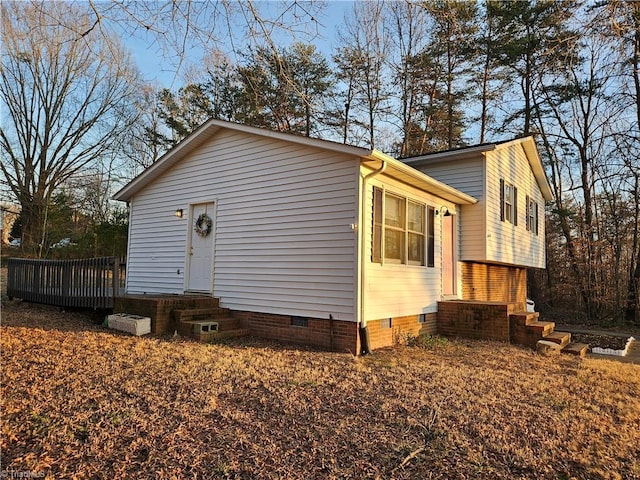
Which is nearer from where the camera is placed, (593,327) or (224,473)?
(224,473)

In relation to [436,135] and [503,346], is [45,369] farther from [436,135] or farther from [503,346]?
[436,135]

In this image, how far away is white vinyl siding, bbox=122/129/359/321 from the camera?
676 cm

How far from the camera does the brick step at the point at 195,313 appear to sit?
24.0 ft

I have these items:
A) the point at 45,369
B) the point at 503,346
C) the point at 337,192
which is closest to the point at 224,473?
the point at 45,369

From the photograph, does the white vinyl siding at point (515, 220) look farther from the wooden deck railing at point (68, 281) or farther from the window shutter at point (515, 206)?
the wooden deck railing at point (68, 281)

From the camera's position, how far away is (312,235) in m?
7.08

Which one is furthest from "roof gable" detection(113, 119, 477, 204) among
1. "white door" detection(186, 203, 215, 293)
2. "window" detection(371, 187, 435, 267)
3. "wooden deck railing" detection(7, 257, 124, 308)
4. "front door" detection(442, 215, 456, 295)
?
"wooden deck railing" detection(7, 257, 124, 308)

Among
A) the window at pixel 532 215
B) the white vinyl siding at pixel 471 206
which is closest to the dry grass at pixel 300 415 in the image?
the white vinyl siding at pixel 471 206

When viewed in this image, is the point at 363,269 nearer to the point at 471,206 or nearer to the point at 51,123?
the point at 471,206

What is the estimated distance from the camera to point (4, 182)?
685 inches

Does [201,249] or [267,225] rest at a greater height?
[267,225]

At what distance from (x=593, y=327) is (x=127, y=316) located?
46.2 ft

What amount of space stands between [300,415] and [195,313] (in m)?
4.35

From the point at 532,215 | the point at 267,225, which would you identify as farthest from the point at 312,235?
the point at 532,215
